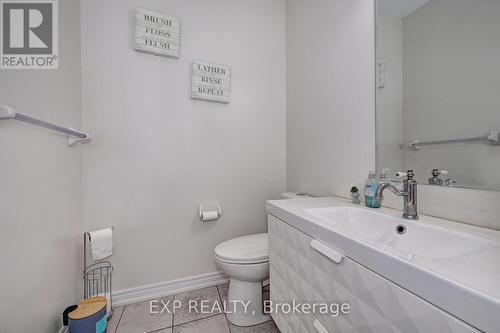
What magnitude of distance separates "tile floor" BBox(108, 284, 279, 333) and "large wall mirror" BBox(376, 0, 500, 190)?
1.19 metres

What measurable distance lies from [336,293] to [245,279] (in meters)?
0.68

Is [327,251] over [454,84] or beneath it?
beneath

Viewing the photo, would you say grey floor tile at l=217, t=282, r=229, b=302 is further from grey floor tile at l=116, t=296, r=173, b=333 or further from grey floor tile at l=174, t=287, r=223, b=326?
grey floor tile at l=116, t=296, r=173, b=333

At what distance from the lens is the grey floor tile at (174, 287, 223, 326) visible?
1.23 meters

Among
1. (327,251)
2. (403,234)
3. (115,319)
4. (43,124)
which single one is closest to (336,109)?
(403,234)

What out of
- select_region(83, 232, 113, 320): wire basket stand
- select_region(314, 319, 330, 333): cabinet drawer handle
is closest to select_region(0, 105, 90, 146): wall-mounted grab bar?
select_region(83, 232, 113, 320): wire basket stand

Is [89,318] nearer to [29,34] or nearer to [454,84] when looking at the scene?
[29,34]

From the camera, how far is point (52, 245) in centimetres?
99

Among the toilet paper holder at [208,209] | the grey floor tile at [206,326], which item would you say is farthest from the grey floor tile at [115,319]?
the toilet paper holder at [208,209]

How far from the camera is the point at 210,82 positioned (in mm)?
1528

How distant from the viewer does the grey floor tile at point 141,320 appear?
114cm

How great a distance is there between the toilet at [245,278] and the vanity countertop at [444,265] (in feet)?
1.71

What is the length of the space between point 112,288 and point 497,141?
6.79 ft

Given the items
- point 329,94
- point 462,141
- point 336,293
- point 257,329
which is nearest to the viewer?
point 336,293
